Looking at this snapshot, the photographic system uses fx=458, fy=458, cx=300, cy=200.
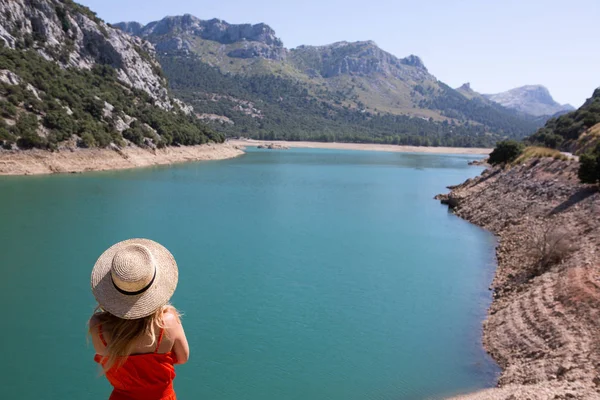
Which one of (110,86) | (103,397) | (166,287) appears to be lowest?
(103,397)

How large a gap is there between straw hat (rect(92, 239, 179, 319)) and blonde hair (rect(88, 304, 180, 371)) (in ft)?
0.48

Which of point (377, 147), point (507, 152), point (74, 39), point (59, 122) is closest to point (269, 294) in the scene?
point (507, 152)

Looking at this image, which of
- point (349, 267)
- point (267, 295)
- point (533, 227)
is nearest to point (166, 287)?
point (267, 295)

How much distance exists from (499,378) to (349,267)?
33.5 ft

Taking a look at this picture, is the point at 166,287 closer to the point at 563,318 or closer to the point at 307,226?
the point at 563,318

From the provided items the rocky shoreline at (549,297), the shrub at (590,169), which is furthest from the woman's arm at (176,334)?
the shrub at (590,169)

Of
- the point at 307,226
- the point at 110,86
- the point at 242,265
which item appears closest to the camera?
the point at 242,265

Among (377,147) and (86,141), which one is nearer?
(86,141)

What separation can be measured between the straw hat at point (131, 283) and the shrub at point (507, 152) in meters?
48.2

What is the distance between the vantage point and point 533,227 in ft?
81.5

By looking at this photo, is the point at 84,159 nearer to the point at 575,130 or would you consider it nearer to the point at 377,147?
the point at 575,130

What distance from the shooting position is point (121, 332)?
3.10m

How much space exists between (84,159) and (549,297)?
49633mm

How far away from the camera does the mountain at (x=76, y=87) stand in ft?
164
